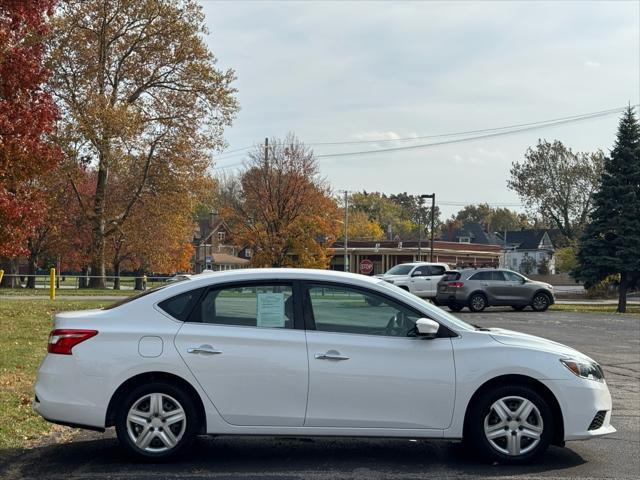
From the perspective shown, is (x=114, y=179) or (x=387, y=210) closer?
(x=114, y=179)

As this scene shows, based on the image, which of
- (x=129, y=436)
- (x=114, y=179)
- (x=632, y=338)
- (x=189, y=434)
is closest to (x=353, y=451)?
(x=189, y=434)

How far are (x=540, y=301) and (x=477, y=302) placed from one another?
113 inches

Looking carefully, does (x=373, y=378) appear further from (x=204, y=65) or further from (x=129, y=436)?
(x=204, y=65)

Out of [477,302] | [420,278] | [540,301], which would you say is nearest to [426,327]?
[477,302]

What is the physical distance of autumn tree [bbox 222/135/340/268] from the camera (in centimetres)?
4544

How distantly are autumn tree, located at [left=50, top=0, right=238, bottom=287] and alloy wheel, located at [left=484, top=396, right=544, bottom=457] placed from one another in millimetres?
34624

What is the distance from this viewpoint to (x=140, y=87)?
141ft

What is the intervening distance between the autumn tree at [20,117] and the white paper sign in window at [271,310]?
340 inches

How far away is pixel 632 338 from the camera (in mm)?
18906

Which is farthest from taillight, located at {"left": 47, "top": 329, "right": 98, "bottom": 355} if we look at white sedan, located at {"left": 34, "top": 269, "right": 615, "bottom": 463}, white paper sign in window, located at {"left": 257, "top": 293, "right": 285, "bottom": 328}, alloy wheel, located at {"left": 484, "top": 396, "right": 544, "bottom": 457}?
alloy wheel, located at {"left": 484, "top": 396, "right": 544, "bottom": 457}

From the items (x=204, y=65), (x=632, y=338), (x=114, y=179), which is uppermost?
(x=204, y=65)

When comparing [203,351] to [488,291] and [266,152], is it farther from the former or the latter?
[266,152]

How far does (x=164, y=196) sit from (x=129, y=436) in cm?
3936

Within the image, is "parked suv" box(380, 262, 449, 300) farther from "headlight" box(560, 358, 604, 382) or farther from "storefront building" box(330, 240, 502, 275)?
"storefront building" box(330, 240, 502, 275)
